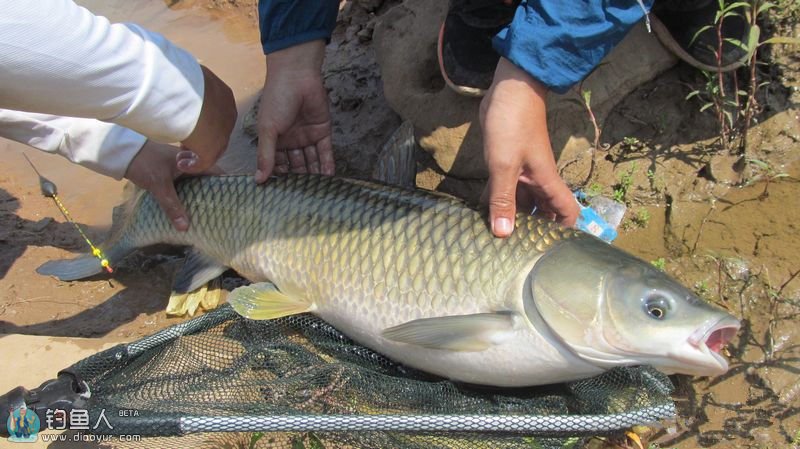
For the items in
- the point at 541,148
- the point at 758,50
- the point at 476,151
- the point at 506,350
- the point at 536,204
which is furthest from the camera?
the point at 476,151

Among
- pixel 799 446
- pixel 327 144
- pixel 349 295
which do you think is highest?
pixel 327 144

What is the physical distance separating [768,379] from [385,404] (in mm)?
1476

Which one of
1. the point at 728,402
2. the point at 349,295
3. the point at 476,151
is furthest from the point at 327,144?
the point at 728,402

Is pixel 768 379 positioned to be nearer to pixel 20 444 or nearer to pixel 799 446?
pixel 799 446

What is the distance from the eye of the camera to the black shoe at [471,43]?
325 centimetres

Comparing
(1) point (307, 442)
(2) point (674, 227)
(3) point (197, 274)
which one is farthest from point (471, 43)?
(1) point (307, 442)

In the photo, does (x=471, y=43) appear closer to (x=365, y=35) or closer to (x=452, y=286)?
(x=365, y=35)

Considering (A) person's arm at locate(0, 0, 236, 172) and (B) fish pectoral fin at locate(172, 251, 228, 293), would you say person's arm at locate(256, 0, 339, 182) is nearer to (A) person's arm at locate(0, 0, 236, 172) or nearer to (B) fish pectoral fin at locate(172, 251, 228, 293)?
(B) fish pectoral fin at locate(172, 251, 228, 293)

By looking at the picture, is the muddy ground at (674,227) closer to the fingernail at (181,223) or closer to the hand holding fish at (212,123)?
the fingernail at (181,223)

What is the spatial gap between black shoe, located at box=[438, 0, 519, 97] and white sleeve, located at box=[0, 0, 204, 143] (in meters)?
1.57

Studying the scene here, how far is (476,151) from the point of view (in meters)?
3.41

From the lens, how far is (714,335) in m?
1.86

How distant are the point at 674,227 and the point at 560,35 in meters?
1.29

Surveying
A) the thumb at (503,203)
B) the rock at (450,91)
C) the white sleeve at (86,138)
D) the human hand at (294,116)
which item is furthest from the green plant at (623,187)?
the white sleeve at (86,138)
